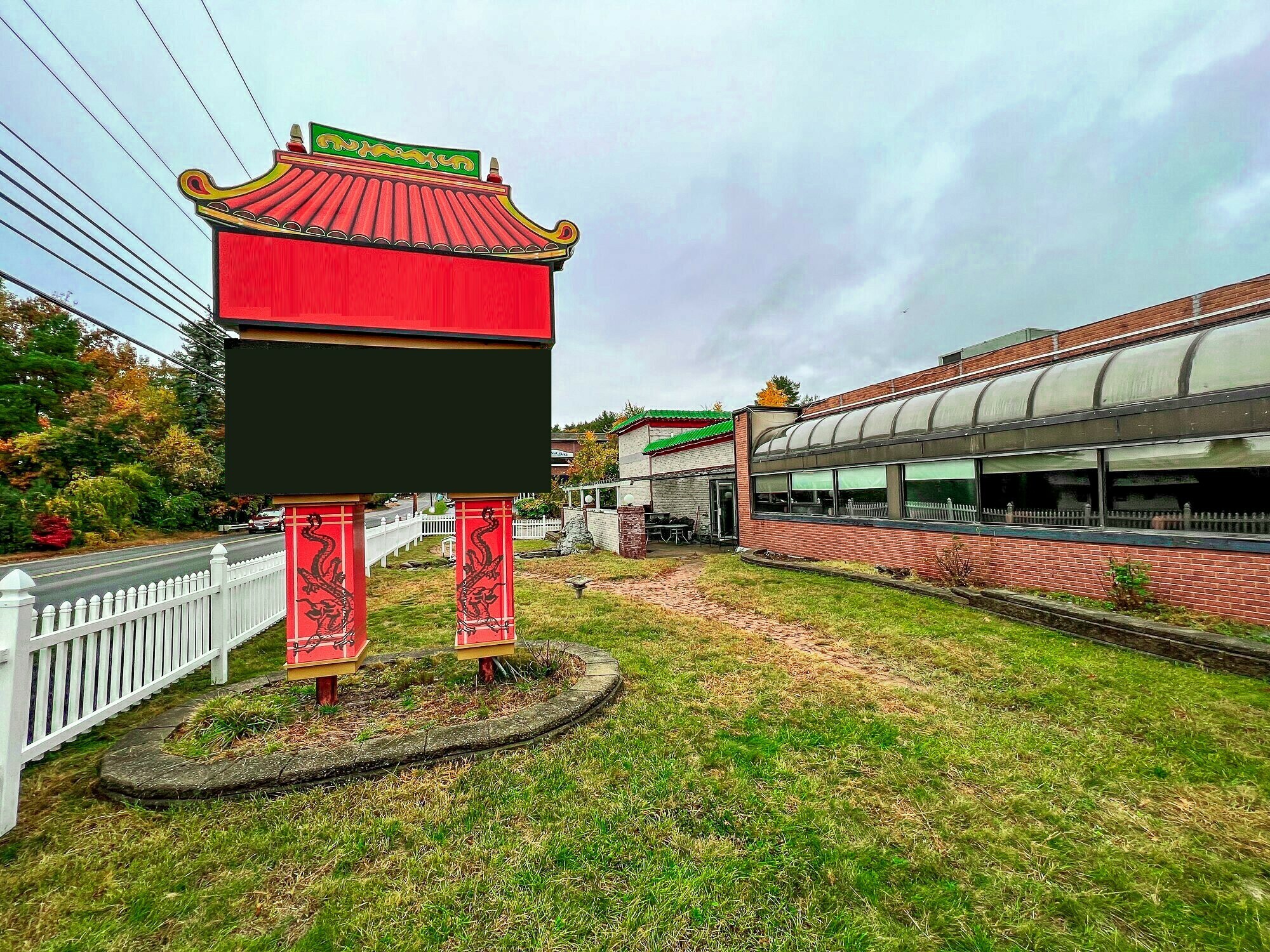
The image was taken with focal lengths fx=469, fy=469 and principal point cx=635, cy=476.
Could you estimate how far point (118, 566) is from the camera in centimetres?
1269

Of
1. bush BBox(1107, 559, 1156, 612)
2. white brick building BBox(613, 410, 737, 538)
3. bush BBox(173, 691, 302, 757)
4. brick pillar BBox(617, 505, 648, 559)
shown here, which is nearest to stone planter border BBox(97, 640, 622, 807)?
bush BBox(173, 691, 302, 757)

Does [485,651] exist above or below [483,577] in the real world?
below

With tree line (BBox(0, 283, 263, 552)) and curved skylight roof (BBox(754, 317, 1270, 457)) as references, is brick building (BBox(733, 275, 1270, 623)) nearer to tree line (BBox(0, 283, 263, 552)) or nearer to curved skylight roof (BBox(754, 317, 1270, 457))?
curved skylight roof (BBox(754, 317, 1270, 457))

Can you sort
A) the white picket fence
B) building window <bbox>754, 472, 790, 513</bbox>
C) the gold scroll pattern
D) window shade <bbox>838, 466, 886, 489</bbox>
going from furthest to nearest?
building window <bbox>754, 472, 790, 513</bbox> < window shade <bbox>838, 466, 886, 489</bbox> < the gold scroll pattern < the white picket fence

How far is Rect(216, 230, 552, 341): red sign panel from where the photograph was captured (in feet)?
10.4

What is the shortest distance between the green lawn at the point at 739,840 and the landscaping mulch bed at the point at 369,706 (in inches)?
20.9

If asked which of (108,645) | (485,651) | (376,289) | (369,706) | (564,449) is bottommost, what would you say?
(369,706)

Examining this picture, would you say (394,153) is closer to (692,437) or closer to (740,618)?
(740,618)

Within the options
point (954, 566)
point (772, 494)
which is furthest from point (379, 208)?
point (772, 494)

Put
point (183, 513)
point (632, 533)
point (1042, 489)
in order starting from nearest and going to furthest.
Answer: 1. point (1042, 489)
2. point (632, 533)
3. point (183, 513)

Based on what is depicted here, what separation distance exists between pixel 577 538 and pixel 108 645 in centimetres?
1274

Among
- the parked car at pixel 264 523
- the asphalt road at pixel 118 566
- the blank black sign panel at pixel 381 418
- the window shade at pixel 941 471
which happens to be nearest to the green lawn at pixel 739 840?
the blank black sign panel at pixel 381 418

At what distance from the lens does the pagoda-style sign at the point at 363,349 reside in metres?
3.23

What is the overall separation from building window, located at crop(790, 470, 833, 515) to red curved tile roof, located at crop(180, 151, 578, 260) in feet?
31.3
